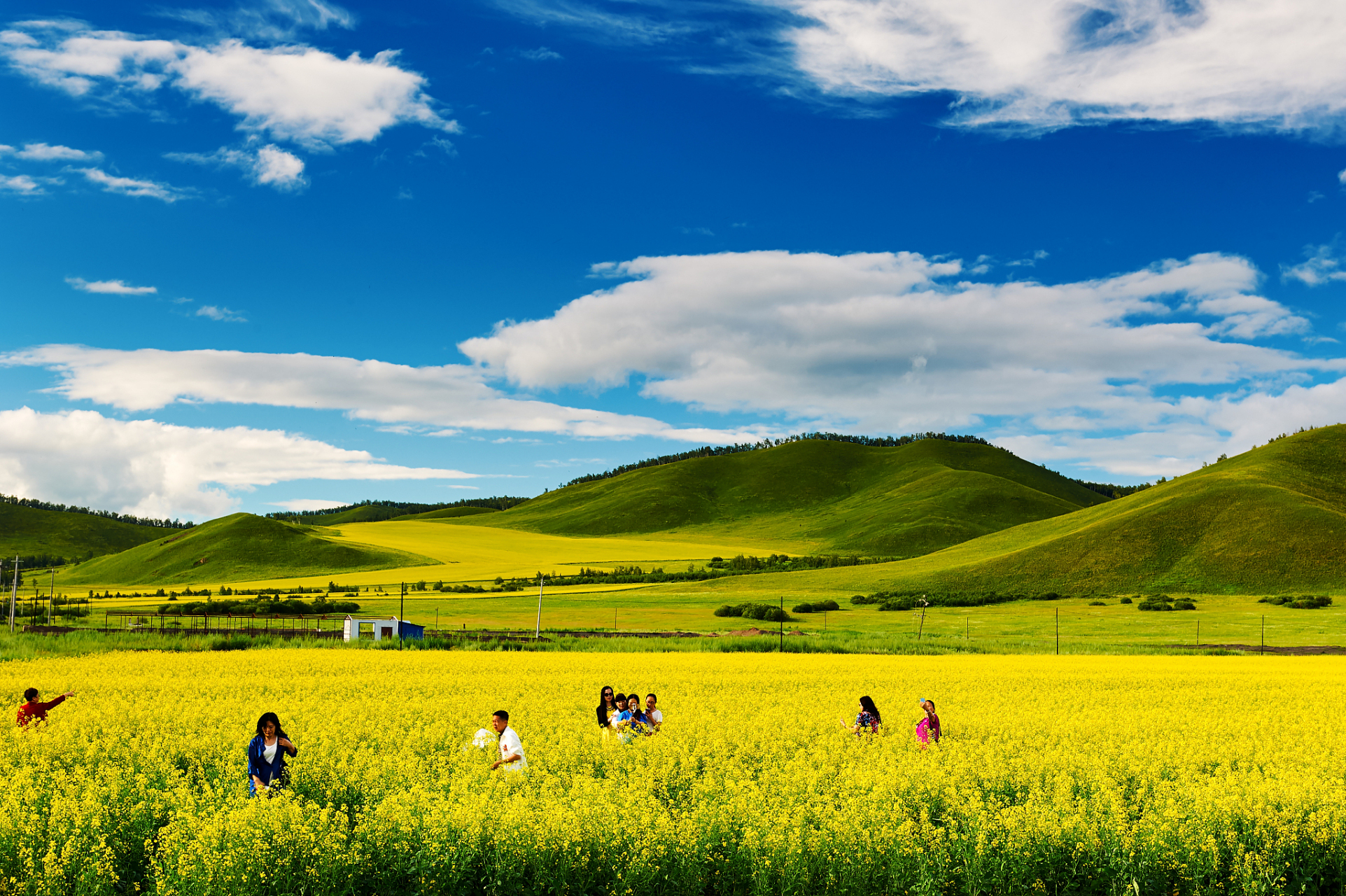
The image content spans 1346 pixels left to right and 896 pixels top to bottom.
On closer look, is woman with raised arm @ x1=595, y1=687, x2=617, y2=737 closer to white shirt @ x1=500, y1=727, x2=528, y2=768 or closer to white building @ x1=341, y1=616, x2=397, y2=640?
white shirt @ x1=500, y1=727, x2=528, y2=768

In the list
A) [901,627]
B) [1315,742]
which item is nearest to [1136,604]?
[901,627]

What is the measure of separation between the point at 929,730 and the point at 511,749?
8425 millimetres

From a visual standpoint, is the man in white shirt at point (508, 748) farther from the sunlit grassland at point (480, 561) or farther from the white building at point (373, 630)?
the sunlit grassland at point (480, 561)

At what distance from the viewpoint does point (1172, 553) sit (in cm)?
12275

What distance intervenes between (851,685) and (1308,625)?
66546 millimetres

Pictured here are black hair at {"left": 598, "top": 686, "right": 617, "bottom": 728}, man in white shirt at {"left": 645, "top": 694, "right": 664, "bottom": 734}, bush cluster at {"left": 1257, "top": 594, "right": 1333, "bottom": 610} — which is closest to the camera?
black hair at {"left": 598, "top": 686, "right": 617, "bottom": 728}

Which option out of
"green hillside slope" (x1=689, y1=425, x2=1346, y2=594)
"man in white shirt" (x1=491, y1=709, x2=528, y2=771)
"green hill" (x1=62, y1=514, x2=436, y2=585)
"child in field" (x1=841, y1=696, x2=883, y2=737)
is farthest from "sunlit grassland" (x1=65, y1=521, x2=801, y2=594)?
"man in white shirt" (x1=491, y1=709, x2=528, y2=771)

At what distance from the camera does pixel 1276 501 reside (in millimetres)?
134250

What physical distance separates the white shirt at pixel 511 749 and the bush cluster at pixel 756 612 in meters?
69.3

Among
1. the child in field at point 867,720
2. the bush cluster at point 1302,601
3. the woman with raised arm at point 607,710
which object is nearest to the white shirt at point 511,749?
the woman with raised arm at point 607,710

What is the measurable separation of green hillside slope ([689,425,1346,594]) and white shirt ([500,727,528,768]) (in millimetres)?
104643

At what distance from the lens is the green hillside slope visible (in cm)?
11281

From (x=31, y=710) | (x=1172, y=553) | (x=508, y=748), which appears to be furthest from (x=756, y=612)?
(x=508, y=748)

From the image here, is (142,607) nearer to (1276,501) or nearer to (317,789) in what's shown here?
(317,789)
